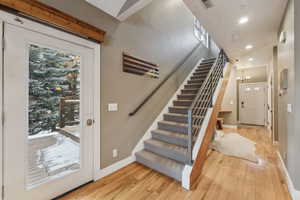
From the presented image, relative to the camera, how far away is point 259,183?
1930 mm

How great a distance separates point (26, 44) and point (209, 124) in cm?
285

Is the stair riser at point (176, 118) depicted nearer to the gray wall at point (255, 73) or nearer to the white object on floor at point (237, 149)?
the white object on floor at point (237, 149)

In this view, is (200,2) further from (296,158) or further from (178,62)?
(296,158)

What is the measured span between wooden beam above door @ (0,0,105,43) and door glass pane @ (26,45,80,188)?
32 cm

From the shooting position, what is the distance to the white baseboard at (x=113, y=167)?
6.71 feet

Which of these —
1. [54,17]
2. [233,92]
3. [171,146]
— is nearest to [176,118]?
[171,146]

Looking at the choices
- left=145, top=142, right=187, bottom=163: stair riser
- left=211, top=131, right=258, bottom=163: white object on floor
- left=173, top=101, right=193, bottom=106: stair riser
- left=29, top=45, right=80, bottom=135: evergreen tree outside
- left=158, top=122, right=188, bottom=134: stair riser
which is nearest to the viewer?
left=29, top=45, right=80, bottom=135: evergreen tree outside

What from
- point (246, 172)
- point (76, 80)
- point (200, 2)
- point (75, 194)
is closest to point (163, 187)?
point (75, 194)

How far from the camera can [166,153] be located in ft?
7.71

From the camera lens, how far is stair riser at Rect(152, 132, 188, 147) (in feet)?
7.82

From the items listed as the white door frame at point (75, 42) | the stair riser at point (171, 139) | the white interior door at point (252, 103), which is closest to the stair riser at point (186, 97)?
the stair riser at point (171, 139)

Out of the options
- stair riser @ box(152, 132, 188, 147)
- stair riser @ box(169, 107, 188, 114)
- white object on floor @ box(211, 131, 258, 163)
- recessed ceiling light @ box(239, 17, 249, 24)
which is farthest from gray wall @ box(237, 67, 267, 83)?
stair riser @ box(152, 132, 188, 147)

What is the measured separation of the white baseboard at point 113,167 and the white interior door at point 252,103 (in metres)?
6.50

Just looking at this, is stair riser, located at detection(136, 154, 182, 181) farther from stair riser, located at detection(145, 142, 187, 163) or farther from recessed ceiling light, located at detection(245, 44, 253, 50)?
recessed ceiling light, located at detection(245, 44, 253, 50)
